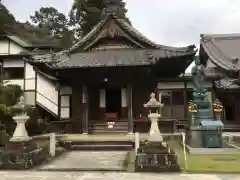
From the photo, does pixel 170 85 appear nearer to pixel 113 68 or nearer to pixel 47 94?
pixel 113 68

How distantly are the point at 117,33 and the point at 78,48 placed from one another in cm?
311

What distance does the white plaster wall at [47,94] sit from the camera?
22.5m

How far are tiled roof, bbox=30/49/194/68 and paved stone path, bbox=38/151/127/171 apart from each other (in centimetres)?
632

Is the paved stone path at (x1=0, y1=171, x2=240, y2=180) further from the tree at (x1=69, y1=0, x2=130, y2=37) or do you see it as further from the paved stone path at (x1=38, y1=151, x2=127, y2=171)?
the tree at (x1=69, y1=0, x2=130, y2=37)

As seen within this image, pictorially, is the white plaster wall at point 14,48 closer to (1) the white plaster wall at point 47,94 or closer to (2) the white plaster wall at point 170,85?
(1) the white plaster wall at point 47,94

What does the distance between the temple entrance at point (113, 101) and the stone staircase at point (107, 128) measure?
203 centimetres

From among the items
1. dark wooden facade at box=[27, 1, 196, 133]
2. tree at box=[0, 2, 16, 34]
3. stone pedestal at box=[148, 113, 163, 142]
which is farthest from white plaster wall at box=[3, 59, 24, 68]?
stone pedestal at box=[148, 113, 163, 142]

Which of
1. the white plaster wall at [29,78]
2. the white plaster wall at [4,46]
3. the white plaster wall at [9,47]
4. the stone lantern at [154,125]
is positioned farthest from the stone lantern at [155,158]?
the white plaster wall at [4,46]

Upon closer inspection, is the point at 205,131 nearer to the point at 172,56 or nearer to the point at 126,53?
the point at 172,56

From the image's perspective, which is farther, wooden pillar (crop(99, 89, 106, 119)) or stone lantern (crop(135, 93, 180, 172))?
wooden pillar (crop(99, 89, 106, 119))

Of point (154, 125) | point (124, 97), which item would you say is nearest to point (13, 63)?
point (124, 97)

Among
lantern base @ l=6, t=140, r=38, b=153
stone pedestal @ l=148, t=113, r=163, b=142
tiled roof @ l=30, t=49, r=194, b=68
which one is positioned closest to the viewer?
stone pedestal @ l=148, t=113, r=163, b=142

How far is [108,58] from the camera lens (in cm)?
1906

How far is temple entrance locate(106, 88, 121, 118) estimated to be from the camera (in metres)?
21.1
